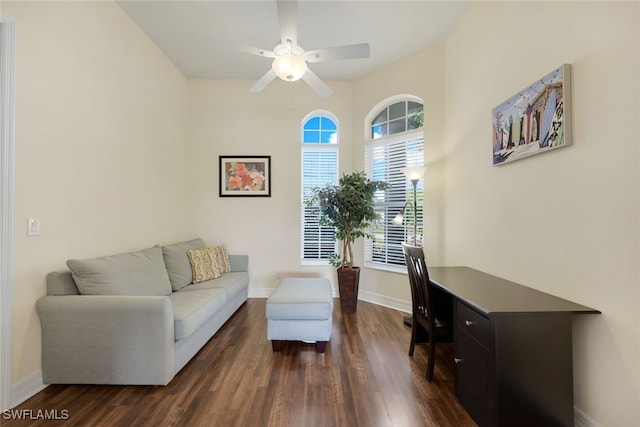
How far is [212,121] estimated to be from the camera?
412 centimetres

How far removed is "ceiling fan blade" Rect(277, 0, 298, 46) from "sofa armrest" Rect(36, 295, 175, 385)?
2.29 meters

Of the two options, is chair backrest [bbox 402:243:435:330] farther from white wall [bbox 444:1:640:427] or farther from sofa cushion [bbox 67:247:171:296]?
sofa cushion [bbox 67:247:171:296]

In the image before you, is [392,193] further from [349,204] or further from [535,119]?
[535,119]

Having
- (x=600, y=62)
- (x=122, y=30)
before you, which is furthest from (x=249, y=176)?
(x=600, y=62)

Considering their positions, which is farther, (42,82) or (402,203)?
(402,203)

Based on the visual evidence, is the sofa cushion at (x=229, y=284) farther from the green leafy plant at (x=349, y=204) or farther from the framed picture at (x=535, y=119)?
the framed picture at (x=535, y=119)

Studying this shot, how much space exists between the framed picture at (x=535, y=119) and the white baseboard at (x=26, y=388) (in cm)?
378

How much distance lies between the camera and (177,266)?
2.99 meters

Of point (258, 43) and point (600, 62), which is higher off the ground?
point (258, 43)

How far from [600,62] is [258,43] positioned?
312 centimetres

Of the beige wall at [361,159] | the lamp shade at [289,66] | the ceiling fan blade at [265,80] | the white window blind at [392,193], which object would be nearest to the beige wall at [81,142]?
the beige wall at [361,159]

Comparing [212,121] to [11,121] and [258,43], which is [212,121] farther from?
[11,121]

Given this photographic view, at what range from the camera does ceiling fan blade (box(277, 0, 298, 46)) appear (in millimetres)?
1937

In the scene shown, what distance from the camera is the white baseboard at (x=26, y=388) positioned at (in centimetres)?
174
